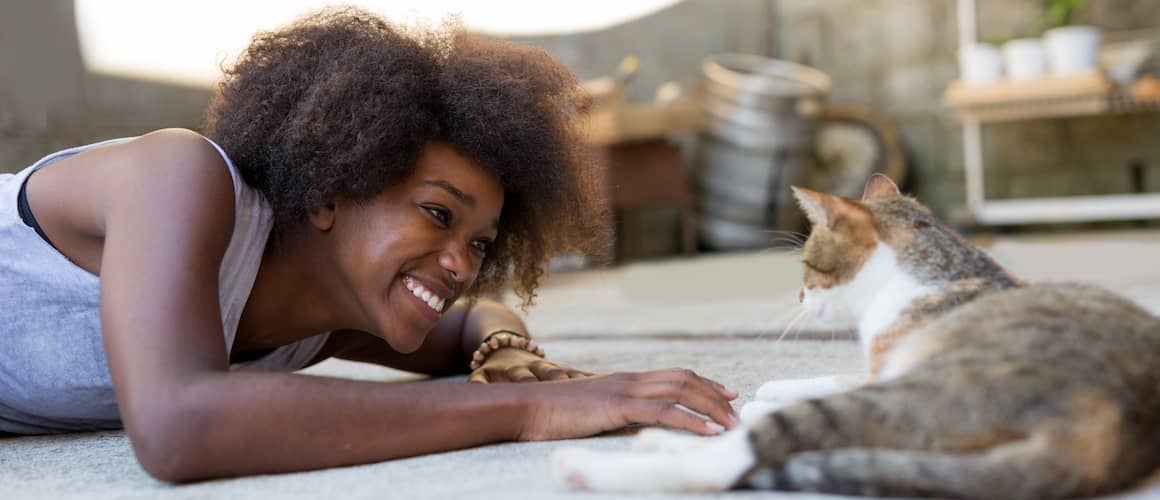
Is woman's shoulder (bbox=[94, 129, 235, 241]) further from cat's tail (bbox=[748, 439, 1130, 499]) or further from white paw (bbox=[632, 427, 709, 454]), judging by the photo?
cat's tail (bbox=[748, 439, 1130, 499])

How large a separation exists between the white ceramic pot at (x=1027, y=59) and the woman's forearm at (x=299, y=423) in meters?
4.97

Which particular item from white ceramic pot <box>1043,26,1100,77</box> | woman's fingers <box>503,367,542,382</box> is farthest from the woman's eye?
Answer: white ceramic pot <box>1043,26,1100,77</box>

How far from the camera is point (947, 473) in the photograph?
0.96 meters

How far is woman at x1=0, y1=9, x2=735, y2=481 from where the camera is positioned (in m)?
1.25

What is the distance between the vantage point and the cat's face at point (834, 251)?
→ 143 cm

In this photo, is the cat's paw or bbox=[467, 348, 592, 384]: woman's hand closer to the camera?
the cat's paw

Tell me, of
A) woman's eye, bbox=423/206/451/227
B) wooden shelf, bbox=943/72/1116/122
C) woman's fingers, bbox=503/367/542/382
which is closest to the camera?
woman's eye, bbox=423/206/451/227

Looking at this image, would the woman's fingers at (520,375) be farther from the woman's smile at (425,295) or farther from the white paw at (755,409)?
the white paw at (755,409)

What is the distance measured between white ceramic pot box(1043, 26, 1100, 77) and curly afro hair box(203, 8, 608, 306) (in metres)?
4.41

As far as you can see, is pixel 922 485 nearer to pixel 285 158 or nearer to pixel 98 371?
pixel 285 158

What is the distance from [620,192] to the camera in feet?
20.3

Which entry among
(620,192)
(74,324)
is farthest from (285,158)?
(620,192)

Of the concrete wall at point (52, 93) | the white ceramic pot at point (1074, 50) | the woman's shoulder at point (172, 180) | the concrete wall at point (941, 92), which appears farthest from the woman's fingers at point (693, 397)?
the concrete wall at point (941, 92)

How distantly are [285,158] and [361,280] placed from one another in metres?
0.23
